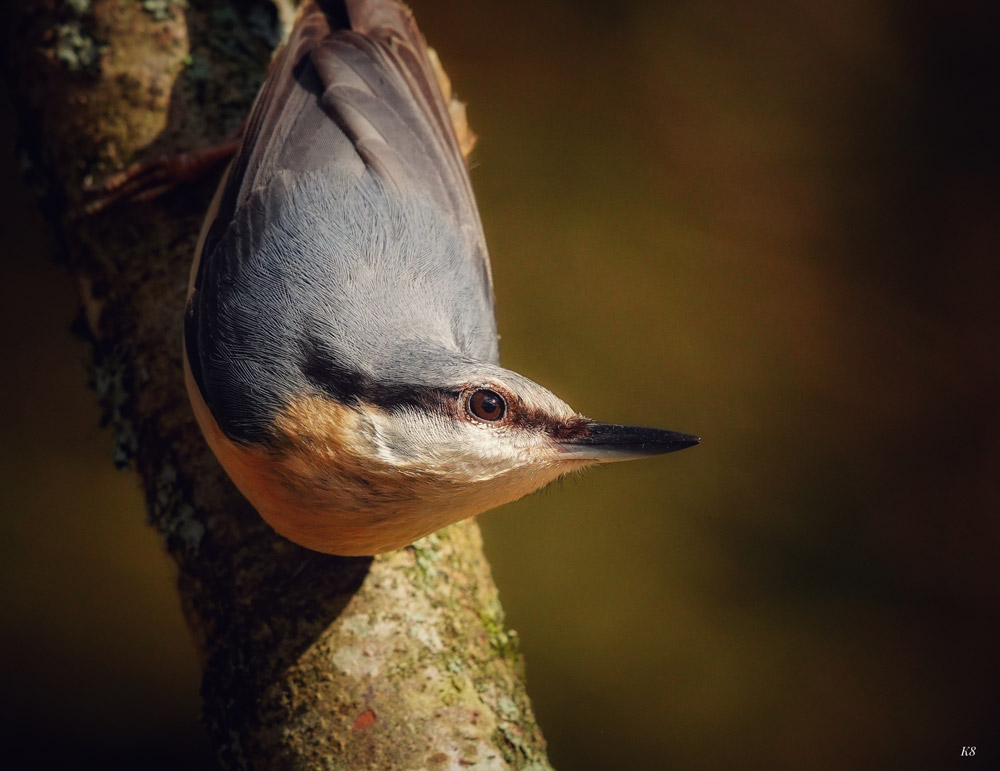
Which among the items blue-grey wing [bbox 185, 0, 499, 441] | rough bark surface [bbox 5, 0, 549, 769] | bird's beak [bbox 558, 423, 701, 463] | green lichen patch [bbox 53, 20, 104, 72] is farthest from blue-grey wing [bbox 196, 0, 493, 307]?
bird's beak [bbox 558, 423, 701, 463]

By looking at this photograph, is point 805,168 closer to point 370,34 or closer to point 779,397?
point 779,397

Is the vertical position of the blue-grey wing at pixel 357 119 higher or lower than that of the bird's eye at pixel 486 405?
higher

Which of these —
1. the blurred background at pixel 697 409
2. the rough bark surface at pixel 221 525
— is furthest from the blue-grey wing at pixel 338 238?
the blurred background at pixel 697 409

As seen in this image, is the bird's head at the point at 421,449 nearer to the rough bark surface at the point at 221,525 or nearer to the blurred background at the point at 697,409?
the rough bark surface at the point at 221,525

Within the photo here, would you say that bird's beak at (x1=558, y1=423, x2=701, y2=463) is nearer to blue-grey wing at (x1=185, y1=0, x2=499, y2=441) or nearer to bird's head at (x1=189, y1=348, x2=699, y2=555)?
bird's head at (x1=189, y1=348, x2=699, y2=555)

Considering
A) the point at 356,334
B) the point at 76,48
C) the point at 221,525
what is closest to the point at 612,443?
the point at 356,334

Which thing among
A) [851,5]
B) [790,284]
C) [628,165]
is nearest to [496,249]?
[628,165]

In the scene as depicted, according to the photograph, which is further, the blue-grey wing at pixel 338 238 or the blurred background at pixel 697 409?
the blurred background at pixel 697 409
